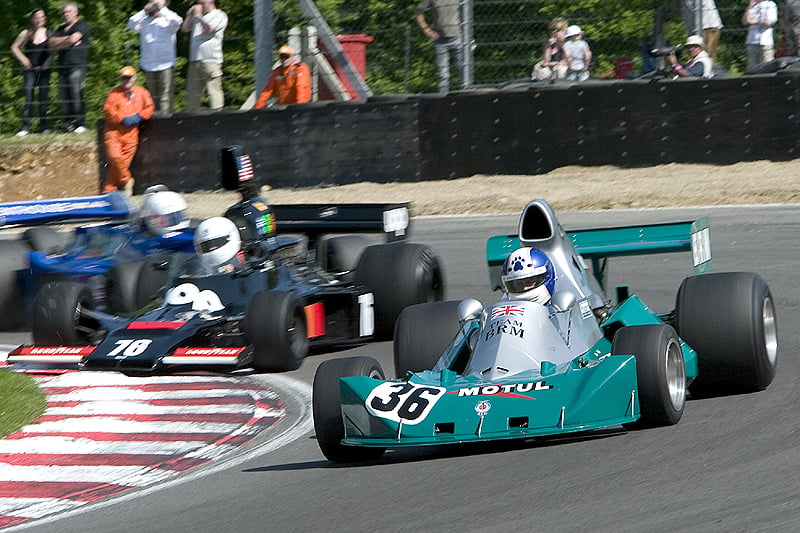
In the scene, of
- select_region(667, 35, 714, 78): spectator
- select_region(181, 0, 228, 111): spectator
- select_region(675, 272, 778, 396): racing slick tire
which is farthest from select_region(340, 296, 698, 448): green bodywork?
select_region(181, 0, 228, 111): spectator

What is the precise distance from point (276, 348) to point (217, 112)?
9.38m

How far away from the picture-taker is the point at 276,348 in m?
9.84

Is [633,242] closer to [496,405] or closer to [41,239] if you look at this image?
[496,405]

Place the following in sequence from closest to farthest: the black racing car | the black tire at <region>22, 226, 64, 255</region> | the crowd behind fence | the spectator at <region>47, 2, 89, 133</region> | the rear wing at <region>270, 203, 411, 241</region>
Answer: the black racing car → the rear wing at <region>270, 203, 411, 241</region> → the black tire at <region>22, 226, 64, 255</region> → the crowd behind fence → the spectator at <region>47, 2, 89, 133</region>

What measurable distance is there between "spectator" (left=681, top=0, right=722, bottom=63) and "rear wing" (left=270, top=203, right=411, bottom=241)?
6932mm

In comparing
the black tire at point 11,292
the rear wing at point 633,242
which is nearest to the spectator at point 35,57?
the black tire at point 11,292

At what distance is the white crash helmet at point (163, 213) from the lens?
12.0 metres

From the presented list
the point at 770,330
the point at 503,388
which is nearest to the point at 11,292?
the point at 770,330

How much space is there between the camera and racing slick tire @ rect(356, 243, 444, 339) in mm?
11141

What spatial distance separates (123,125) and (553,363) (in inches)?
510

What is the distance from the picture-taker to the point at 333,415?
6992 millimetres

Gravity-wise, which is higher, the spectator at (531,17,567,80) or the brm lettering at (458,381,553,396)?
the spectator at (531,17,567,80)

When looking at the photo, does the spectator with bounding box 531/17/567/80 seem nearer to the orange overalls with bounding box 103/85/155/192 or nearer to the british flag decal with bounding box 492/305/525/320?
the orange overalls with bounding box 103/85/155/192

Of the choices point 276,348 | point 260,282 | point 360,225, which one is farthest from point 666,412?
point 360,225
